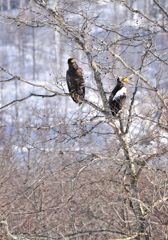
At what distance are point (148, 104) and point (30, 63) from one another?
3462 cm

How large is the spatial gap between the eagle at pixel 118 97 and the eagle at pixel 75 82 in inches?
16.2

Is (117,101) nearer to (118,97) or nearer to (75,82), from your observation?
(118,97)

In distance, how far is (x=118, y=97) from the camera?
8.26 m

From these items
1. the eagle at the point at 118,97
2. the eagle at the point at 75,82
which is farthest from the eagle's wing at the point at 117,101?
the eagle at the point at 75,82

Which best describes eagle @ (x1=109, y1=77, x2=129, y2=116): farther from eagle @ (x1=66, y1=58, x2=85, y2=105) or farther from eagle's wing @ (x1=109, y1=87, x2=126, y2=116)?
eagle @ (x1=66, y1=58, x2=85, y2=105)

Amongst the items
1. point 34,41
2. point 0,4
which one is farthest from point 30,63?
point 0,4

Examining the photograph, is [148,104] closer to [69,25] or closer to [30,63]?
[69,25]

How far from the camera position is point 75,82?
8.52m

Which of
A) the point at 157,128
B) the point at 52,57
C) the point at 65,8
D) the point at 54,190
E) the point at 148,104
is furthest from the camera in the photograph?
the point at 52,57

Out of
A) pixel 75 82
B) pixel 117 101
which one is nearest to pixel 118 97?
pixel 117 101

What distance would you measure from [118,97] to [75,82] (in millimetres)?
663

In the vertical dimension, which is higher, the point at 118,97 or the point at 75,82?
the point at 75,82

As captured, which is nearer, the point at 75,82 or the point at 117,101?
the point at 117,101

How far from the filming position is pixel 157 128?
880cm
